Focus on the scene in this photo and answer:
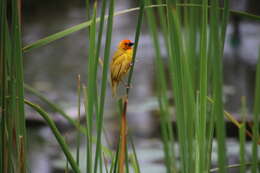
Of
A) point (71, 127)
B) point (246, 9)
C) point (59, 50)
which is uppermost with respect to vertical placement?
point (246, 9)

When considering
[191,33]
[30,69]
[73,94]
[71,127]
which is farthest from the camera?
[30,69]

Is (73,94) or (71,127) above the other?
(73,94)

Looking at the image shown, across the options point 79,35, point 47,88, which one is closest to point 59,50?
point 79,35

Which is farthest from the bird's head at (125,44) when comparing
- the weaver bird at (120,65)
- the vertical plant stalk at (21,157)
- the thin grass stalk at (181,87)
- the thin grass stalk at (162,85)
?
the vertical plant stalk at (21,157)

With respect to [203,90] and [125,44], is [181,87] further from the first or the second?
[125,44]

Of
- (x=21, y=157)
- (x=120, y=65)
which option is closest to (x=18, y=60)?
(x=21, y=157)

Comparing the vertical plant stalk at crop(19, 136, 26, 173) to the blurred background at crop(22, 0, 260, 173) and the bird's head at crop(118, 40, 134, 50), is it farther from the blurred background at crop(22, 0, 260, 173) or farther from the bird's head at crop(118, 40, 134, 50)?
the blurred background at crop(22, 0, 260, 173)

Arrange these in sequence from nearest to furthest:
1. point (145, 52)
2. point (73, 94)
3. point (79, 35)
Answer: point (73, 94) → point (145, 52) → point (79, 35)

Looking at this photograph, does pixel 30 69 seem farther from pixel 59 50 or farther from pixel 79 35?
pixel 79 35

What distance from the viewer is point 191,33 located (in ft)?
2.68

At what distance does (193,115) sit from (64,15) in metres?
6.84

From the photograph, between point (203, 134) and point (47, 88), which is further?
point (47, 88)

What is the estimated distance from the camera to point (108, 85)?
4531mm

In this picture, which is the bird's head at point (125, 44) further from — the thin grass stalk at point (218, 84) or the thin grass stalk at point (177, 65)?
the thin grass stalk at point (218, 84)
